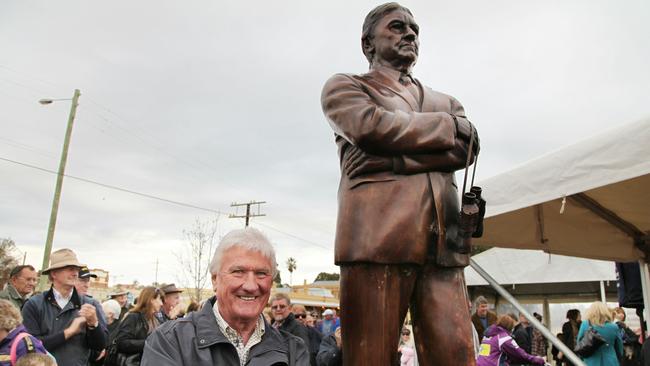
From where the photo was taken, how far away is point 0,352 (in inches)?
134

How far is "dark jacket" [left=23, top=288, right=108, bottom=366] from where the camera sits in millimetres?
4172

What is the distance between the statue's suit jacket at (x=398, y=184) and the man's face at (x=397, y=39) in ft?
1.01

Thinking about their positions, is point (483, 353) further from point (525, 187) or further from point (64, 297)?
point (64, 297)

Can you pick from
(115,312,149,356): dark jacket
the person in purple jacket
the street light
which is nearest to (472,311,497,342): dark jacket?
the person in purple jacket

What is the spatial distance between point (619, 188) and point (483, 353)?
2.85 m

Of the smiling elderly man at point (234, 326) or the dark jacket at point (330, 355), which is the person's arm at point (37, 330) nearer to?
the dark jacket at point (330, 355)

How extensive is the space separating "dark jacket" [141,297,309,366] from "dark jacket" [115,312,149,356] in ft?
10.9

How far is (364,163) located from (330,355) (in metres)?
3.36

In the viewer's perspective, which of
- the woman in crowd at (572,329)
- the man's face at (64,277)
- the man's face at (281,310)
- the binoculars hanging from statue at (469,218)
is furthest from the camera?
the woman in crowd at (572,329)

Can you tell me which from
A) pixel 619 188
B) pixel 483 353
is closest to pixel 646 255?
pixel 619 188

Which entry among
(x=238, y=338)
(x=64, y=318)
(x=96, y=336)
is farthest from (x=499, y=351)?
(x=238, y=338)

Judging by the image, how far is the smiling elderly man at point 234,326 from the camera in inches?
76.3

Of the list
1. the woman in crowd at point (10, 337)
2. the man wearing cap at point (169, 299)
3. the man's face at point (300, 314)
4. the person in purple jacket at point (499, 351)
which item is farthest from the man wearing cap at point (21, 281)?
the person in purple jacket at point (499, 351)

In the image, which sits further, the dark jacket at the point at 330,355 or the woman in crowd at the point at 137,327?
the dark jacket at the point at 330,355
